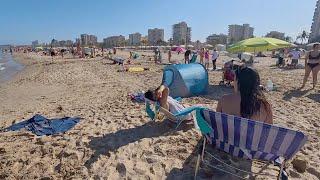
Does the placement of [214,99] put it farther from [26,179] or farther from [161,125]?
[26,179]

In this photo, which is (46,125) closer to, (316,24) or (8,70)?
(8,70)

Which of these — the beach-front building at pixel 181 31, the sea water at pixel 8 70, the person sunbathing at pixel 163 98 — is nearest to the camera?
the person sunbathing at pixel 163 98

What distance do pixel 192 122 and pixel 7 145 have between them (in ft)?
9.91

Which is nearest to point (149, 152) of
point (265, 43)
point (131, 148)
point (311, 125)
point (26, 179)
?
point (131, 148)

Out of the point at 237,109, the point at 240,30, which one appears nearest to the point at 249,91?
the point at 237,109

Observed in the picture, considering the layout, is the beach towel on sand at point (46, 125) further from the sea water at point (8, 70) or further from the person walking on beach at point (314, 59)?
the sea water at point (8, 70)

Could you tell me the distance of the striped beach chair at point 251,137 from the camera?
278cm

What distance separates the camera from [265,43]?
12.1 metres

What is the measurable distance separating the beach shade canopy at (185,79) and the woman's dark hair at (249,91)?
15.9 ft

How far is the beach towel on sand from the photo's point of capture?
17.5 ft

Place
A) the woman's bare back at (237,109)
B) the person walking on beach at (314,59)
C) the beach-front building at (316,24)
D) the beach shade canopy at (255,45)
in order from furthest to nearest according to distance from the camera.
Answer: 1. the beach-front building at (316,24)
2. the beach shade canopy at (255,45)
3. the person walking on beach at (314,59)
4. the woman's bare back at (237,109)

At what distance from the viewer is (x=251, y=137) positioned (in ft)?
9.86

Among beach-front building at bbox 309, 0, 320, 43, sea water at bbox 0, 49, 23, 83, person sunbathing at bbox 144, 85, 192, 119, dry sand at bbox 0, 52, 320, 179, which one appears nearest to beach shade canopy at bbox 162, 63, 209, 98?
dry sand at bbox 0, 52, 320, 179

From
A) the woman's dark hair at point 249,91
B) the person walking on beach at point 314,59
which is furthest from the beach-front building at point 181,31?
the woman's dark hair at point 249,91
